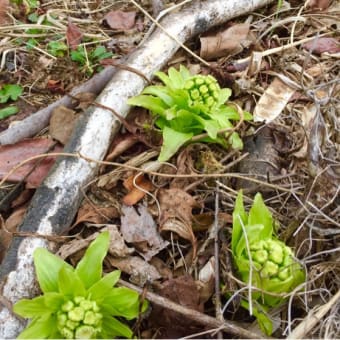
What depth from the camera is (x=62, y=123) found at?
1.81 meters

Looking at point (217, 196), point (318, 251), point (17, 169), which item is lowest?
point (318, 251)

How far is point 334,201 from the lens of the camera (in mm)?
1412

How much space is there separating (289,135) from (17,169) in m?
0.81

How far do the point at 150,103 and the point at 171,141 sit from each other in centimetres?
15

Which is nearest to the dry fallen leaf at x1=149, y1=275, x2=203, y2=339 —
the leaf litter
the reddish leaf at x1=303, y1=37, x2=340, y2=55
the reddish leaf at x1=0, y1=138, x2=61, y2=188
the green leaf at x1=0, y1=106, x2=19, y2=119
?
the leaf litter

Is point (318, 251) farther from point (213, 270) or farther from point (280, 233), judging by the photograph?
point (213, 270)

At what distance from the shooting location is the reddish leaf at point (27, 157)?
1675 millimetres

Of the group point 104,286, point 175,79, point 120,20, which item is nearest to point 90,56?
point 120,20

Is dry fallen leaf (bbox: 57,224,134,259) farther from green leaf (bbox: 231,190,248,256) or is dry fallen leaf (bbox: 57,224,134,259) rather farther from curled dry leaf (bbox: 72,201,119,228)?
green leaf (bbox: 231,190,248,256)

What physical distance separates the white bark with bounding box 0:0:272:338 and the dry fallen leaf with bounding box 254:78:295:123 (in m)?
0.34

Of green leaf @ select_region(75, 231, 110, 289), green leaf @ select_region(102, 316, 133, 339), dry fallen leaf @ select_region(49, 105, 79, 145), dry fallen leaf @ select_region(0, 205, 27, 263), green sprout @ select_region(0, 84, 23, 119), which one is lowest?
green leaf @ select_region(102, 316, 133, 339)

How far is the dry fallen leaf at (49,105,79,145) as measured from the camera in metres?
1.78

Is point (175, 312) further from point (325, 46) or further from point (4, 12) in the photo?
point (4, 12)

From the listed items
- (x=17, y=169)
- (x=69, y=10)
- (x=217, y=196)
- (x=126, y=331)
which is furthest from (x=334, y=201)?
(x=69, y=10)
